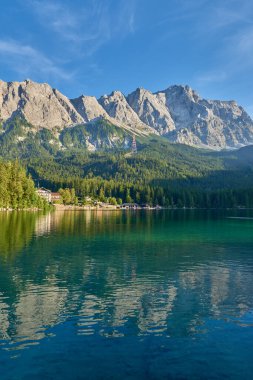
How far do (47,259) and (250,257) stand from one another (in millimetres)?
35370

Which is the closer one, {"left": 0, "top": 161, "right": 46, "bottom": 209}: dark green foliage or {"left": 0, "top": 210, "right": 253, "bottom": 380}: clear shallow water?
{"left": 0, "top": 210, "right": 253, "bottom": 380}: clear shallow water

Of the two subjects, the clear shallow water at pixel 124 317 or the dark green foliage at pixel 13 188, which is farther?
the dark green foliage at pixel 13 188

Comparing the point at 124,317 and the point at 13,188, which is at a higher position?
the point at 13,188

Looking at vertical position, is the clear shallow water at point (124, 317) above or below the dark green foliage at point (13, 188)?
below

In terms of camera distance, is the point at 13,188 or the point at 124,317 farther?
the point at 13,188

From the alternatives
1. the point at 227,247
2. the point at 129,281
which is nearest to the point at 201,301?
the point at 129,281

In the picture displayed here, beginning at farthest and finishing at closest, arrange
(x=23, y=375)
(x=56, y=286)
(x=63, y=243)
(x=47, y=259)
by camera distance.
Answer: (x=63, y=243), (x=47, y=259), (x=56, y=286), (x=23, y=375)

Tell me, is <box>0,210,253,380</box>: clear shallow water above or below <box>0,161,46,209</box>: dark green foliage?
below

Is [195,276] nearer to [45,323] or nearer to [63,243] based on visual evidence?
[45,323]

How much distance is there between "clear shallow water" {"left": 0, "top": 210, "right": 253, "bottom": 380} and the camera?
21.2 m

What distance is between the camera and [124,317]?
2939cm

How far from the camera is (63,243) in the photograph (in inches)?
2926

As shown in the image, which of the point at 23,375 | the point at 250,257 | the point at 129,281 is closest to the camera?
the point at 23,375

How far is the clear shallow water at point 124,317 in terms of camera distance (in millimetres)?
21250
